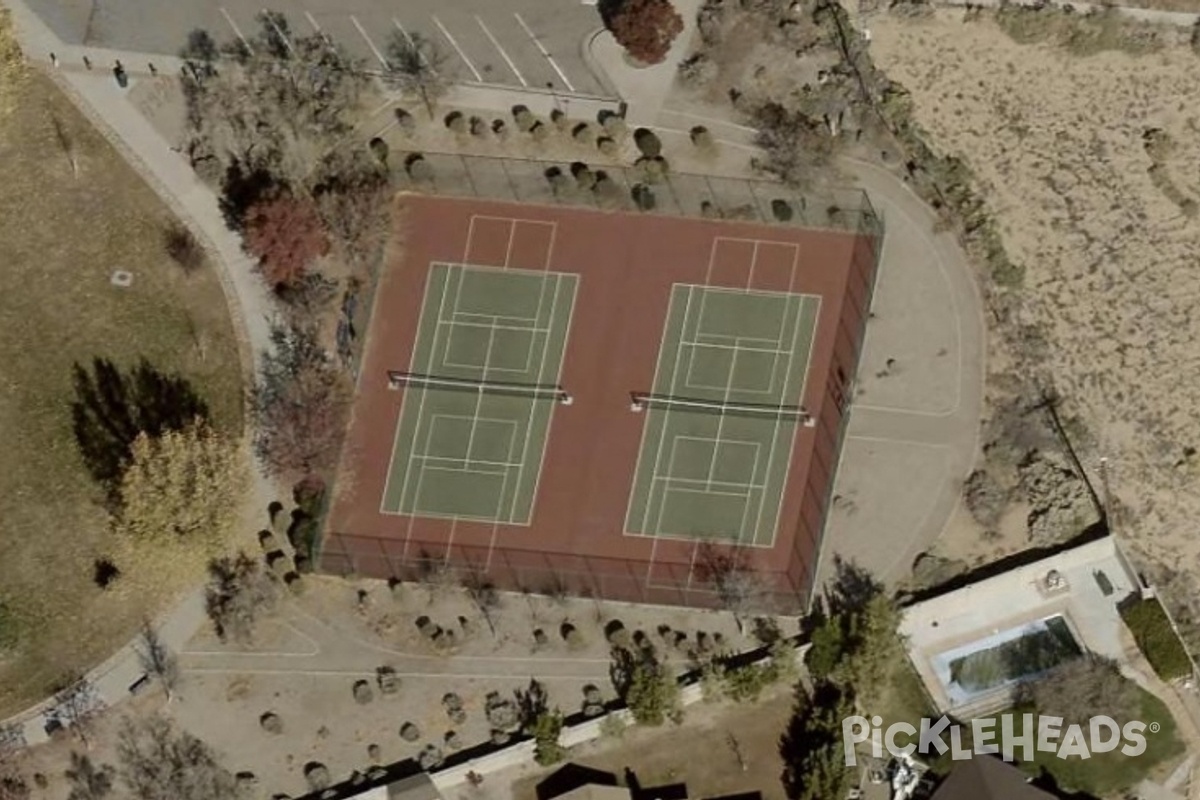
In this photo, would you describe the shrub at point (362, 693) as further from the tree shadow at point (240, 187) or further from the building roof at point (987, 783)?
the building roof at point (987, 783)

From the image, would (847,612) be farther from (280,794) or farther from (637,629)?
(280,794)

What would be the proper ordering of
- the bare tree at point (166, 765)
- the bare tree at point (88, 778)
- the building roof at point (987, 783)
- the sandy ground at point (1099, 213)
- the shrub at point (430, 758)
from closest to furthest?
the building roof at point (987, 783)
the bare tree at point (166, 765)
the bare tree at point (88, 778)
the shrub at point (430, 758)
the sandy ground at point (1099, 213)

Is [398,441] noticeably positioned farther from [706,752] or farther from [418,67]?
[706,752]

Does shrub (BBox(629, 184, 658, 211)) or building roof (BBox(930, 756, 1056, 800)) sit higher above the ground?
shrub (BBox(629, 184, 658, 211))

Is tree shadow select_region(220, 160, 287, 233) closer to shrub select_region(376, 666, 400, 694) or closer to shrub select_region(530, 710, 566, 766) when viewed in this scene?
shrub select_region(376, 666, 400, 694)

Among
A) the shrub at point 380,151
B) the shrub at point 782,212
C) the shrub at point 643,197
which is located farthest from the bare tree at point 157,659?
the shrub at point 782,212

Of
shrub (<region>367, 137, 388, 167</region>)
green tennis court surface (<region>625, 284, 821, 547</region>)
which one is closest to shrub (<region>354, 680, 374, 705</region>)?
green tennis court surface (<region>625, 284, 821, 547</region>)

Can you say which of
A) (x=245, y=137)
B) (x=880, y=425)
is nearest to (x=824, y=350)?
(x=880, y=425)
